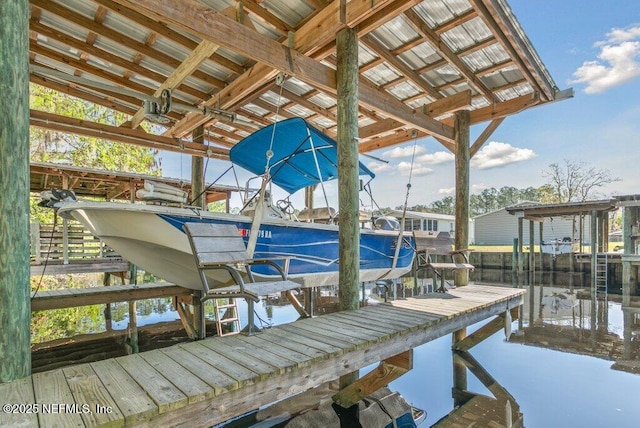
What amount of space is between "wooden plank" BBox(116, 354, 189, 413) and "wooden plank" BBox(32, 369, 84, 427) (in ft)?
0.85

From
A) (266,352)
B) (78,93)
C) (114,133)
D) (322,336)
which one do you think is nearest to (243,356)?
(266,352)

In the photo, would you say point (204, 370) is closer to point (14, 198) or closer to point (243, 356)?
point (243, 356)

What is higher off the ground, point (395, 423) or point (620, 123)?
point (620, 123)

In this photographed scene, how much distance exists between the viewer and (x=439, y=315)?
3.36 m

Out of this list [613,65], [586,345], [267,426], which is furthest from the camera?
[613,65]

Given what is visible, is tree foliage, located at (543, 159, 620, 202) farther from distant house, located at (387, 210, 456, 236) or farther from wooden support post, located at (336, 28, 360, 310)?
wooden support post, located at (336, 28, 360, 310)

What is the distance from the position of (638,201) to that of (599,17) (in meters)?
11.7

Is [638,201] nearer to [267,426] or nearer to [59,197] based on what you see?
[267,426]

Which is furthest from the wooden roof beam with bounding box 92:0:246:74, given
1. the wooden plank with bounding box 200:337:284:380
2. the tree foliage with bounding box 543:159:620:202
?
the tree foliage with bounding box 543:159:620:202

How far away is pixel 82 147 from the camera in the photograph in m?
14.8

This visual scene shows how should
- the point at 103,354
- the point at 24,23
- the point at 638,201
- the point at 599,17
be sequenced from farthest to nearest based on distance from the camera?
the point at 599,17
the point at 638,201
the point at 103,354
the point at 24,23

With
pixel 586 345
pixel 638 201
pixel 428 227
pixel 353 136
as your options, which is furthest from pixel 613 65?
pixel 353 136

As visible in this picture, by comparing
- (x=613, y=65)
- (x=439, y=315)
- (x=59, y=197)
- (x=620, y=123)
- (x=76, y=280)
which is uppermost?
(x=613, y=65)

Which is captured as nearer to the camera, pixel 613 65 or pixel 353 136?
pixel 353 136
